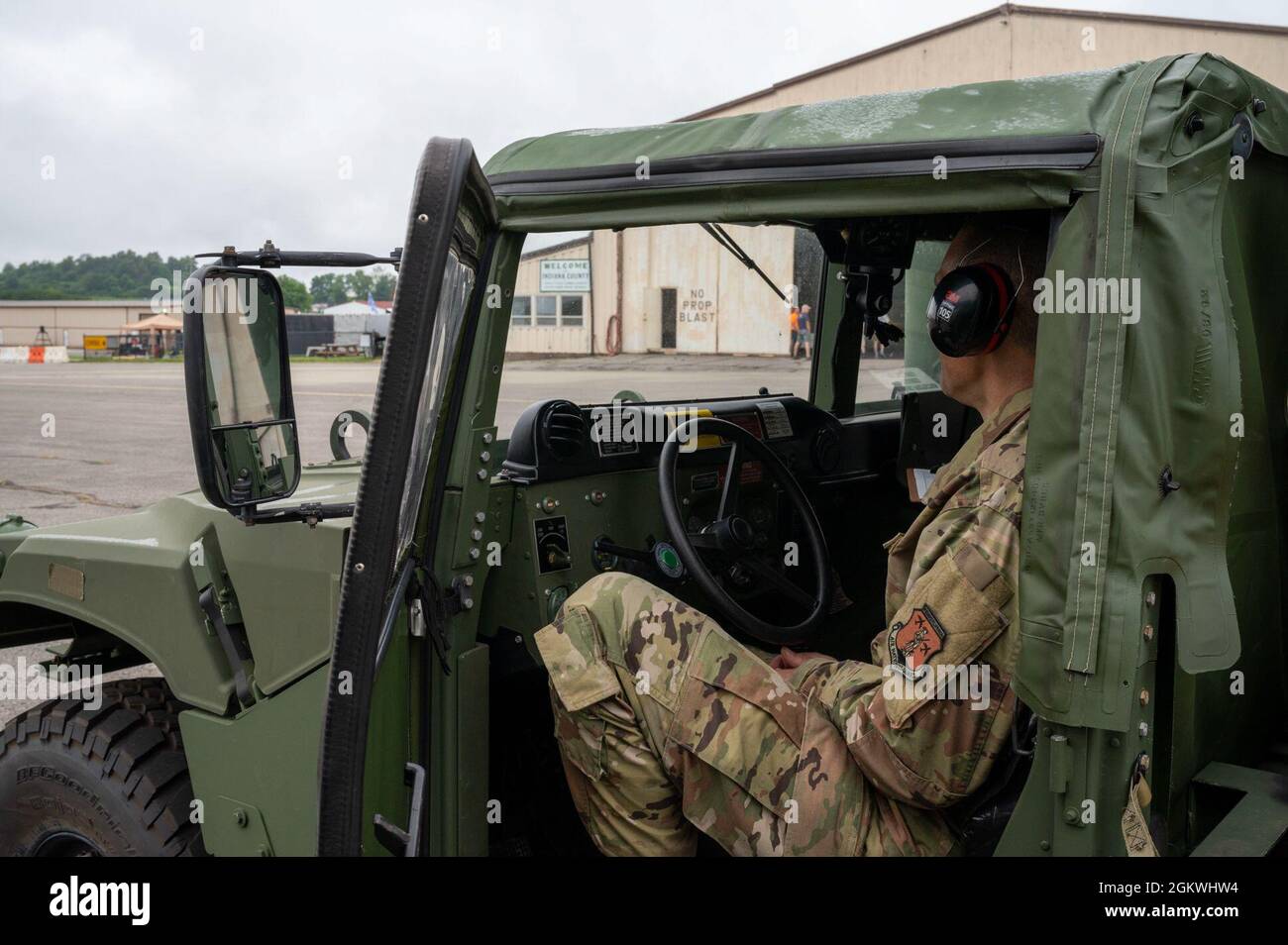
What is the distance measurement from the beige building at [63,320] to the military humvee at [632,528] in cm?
5823

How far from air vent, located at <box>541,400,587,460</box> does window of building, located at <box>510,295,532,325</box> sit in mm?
319

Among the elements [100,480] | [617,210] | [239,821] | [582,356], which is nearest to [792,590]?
[582,356]

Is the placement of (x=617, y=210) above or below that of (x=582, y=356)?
above

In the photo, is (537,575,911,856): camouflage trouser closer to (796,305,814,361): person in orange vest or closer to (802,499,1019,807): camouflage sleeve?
(802,499,1019,807): camouflage sleeve

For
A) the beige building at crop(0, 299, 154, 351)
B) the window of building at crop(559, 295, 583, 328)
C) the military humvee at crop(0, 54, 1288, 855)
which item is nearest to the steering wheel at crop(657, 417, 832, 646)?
the military humvee at crop(0, 54, 1288, 855)

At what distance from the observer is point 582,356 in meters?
2.71

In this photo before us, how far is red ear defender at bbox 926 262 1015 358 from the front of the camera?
2.05m

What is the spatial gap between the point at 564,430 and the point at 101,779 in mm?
1306

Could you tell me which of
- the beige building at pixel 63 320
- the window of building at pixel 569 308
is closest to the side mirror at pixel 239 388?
the window of building at pixel 569 308

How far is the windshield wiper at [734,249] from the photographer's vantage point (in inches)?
105

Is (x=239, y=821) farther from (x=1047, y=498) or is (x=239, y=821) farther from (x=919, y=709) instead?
(x=1047, y=498)

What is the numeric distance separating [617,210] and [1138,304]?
92 centimetres

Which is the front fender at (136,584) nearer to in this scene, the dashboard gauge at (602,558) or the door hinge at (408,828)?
the door hinge at (408,828)

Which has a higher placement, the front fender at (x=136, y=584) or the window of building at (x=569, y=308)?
the window of building at (x=569, y=308)
